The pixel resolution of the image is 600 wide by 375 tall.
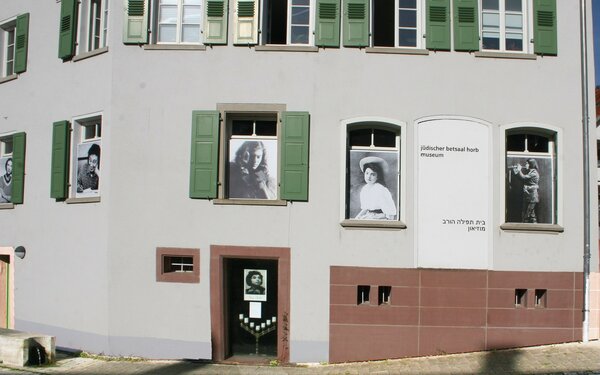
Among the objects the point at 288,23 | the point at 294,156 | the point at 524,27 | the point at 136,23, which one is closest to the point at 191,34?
the point at 136,23

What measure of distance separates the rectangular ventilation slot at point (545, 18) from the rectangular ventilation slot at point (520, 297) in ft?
15.4

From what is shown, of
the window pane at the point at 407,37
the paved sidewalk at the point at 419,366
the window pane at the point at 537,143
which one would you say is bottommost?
the paved sidewalk at the point at 419,366

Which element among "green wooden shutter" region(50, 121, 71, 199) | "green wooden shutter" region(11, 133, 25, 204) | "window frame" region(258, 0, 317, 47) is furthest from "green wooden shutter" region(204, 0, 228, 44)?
"green wooden shutter" region(11, 133, 25, 204)

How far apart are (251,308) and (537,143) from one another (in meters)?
5.92

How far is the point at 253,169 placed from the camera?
12.6 meters

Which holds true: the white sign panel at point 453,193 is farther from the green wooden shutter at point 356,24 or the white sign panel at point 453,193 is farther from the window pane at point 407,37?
the green wooden shutter at point 356,24

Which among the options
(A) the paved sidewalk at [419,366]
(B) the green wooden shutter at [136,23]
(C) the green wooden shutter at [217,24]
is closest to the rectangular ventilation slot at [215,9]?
(C) the green wooden shutter at [217,24]

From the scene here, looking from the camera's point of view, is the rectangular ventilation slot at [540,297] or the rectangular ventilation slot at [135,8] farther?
the rectangular ventilation slot at [135,8]

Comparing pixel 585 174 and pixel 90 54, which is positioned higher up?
pixel 90 54

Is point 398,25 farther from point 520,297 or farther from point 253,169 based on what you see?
point 520,297

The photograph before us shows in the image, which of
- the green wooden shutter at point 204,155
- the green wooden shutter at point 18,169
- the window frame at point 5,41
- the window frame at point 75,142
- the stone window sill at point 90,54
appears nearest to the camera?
the green wooden shutter at point 204,155

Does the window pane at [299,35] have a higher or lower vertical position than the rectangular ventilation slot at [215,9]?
lower

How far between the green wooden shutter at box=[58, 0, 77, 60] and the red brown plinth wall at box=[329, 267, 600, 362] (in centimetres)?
657

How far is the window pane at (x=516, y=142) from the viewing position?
12.7 meters
